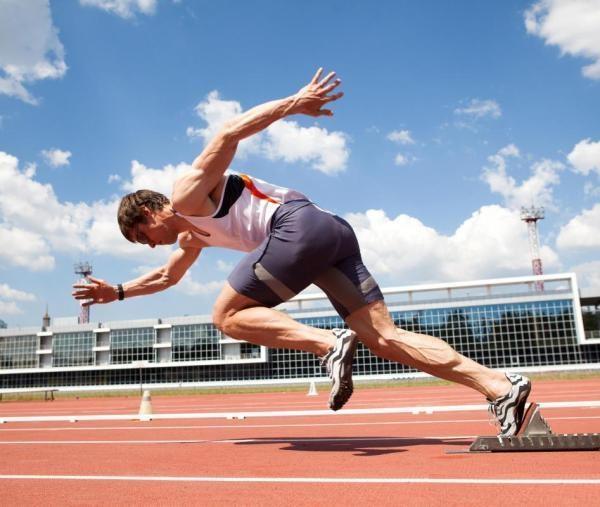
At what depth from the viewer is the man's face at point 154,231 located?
392cm

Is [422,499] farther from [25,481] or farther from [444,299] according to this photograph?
[444,299]

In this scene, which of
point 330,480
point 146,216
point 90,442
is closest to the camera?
point 330,480

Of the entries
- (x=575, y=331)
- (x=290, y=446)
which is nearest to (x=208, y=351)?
(x=575, y=331)

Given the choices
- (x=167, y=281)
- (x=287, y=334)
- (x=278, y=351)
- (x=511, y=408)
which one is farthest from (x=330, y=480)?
(x=278, y=351)

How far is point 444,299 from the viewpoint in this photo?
2335 inches

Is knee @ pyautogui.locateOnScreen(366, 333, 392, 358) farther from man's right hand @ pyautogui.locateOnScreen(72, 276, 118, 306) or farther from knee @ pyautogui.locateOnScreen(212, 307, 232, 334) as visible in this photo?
man's right hand @ pyautogui.locateOnScreen(72, 276, 118, 306)

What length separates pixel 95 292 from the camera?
4906 millimetres

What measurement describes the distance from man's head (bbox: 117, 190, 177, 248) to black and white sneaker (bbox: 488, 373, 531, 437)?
239 centimetres

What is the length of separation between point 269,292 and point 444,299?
190 ft

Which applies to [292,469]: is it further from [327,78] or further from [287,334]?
[327,78]

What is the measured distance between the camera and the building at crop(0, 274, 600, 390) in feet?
184

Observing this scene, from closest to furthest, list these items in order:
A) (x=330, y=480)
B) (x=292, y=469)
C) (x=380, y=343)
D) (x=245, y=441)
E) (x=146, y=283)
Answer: (x=330, y=480), (x=292, y=469), (x=380, y=343), (x=245, y=441), (x=146, y=283)

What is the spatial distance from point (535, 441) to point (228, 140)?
2.51 metres

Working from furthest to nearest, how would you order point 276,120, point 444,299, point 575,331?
point 444,299 → point 575,331 → point 276,120
